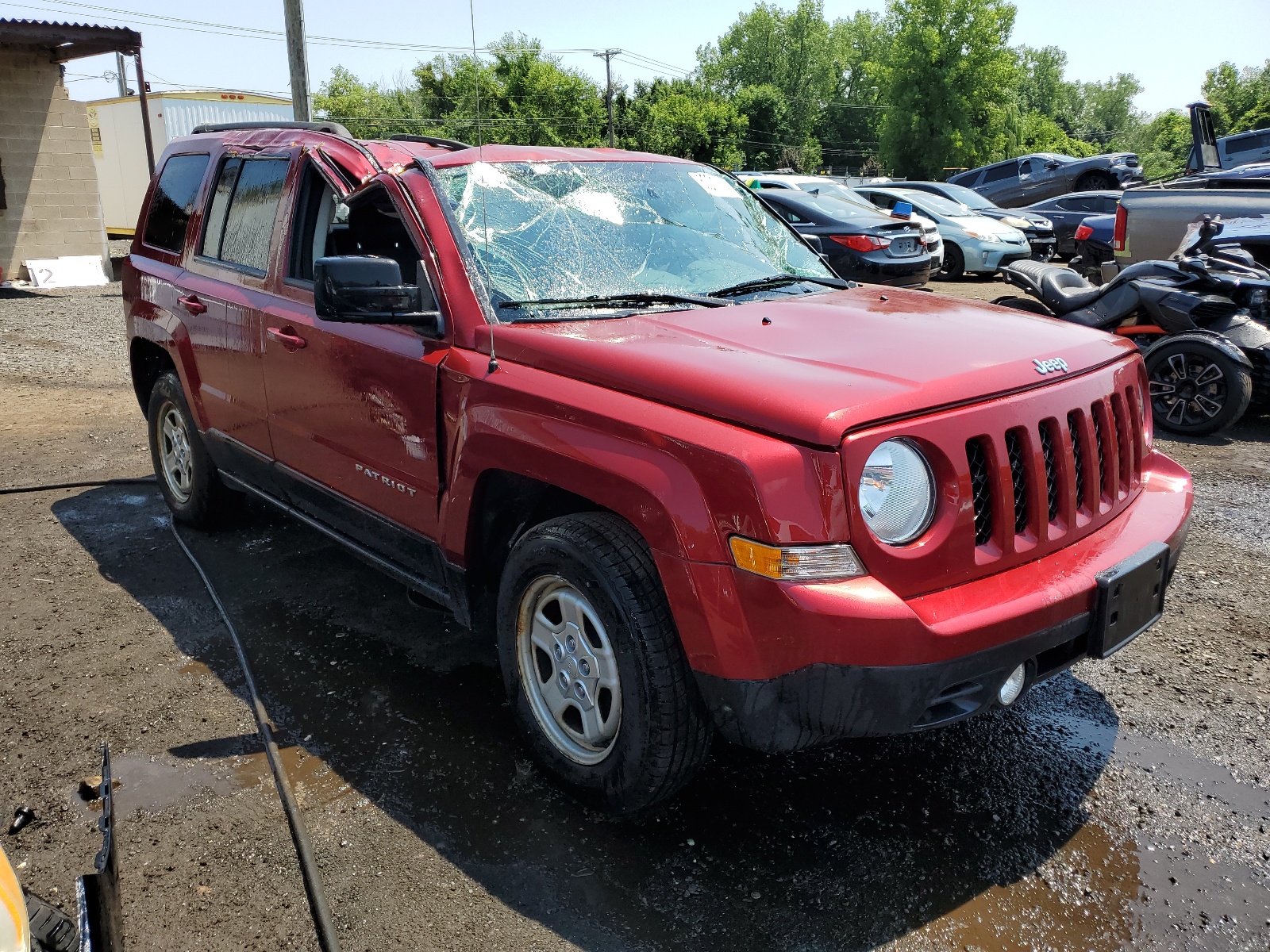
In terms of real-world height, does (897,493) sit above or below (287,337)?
below

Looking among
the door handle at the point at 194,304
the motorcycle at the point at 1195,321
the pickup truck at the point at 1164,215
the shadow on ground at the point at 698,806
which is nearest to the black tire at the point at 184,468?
the door handle at the point at 194,304

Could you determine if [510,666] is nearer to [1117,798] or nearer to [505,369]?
[505,369]

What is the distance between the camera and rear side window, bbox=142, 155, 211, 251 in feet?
16.3

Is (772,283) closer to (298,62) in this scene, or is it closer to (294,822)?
(294,822)

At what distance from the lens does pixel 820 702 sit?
2.37m

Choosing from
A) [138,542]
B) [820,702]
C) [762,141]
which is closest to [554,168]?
[820,702]

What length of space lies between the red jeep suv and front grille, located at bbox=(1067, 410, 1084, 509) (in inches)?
0.4

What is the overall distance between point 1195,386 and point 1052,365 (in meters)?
4.99

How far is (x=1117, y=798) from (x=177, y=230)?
482cm

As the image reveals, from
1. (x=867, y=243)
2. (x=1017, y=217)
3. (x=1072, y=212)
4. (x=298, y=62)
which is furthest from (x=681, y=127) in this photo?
(x=867, y=243)

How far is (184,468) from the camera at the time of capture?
17.5 ft

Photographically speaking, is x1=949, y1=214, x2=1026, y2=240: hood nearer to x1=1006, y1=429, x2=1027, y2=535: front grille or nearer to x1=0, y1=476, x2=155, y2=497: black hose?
x1=0, y1=476, x2=155, y2=497: black hose

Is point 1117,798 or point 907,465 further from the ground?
point 907,465

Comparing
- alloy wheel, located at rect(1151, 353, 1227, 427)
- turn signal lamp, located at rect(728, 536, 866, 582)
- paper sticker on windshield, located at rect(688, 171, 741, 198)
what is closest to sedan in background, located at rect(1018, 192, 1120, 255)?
alloy wheel, located at rect(1151, 353, 1227, 427)
